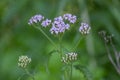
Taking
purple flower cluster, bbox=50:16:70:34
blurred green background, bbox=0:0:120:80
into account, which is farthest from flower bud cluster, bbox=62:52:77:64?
blurred green background, bbox=0:0:120:80

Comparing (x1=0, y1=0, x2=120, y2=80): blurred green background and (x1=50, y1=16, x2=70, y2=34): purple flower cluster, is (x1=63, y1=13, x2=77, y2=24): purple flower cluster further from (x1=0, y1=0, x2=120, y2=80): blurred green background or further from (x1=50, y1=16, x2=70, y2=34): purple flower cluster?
(x1=0, y1=0, x2=120, y2=80): blurred green background

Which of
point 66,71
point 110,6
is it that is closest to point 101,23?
point 110,6

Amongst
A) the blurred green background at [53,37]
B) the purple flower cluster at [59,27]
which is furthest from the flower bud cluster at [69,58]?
the blurred green background at [53,37]

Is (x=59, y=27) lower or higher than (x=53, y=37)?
lower

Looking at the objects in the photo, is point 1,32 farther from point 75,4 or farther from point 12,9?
point 75,4

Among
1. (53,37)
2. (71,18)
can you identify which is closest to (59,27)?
(71,18)

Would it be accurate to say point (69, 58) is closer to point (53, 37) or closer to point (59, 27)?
point (59, 27)

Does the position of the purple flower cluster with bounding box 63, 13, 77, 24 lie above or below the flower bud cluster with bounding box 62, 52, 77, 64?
above

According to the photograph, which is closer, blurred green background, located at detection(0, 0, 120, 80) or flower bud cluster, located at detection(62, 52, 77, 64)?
flower bud cluster, located at detection(62, 52, 77, 64)

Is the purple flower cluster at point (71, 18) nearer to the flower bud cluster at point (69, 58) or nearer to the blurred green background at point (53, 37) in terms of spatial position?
the flower bud cluster at point (69, 58)
